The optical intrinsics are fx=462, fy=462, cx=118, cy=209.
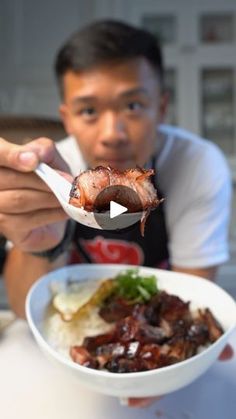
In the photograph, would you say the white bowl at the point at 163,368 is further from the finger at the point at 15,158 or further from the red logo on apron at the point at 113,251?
the red logo on apron at the point at 113,251

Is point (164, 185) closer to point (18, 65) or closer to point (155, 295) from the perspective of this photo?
point (155, 295)

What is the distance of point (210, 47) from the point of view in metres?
2.57

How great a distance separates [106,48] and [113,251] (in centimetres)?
43

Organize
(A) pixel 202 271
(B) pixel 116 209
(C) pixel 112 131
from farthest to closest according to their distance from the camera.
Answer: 1. (A) pixel 202 271
2. (C) pixel 112 131
3. (B) pixel 116 209

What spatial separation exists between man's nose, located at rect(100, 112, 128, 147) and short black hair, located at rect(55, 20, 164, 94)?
12 centimetres

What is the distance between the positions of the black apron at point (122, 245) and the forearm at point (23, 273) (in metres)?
0.13

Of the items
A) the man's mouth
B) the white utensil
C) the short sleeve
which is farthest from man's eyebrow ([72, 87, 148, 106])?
the white utensil

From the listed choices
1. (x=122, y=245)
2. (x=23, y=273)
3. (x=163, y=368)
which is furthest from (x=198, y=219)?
(x=163, y=368)

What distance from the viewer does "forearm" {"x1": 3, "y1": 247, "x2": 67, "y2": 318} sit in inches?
33.5

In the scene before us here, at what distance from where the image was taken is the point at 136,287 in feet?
2.10

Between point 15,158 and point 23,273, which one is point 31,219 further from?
point 23,273

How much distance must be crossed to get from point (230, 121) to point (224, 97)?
0.46ft

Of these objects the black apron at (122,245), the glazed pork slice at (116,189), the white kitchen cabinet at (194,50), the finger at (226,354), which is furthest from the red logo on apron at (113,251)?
the white kitchen cabinet at (194,50)

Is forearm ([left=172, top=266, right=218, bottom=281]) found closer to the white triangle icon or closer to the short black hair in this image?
the short black hair
